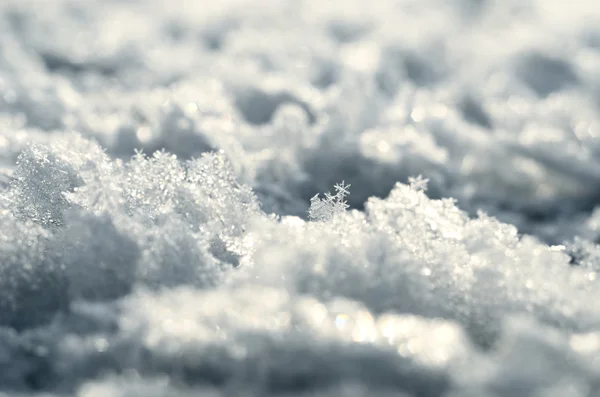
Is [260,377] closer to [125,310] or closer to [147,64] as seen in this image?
[125,310]

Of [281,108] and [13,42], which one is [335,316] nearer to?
[281,108]

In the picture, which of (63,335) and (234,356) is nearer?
(234,356)

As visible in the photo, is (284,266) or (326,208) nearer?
(284,266)

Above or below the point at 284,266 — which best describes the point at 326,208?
above

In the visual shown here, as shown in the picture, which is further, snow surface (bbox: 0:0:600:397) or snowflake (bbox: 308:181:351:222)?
snowflake (bbox: 308:181:351:222)

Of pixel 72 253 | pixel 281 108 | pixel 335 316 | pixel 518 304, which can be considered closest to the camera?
pixel 335 316

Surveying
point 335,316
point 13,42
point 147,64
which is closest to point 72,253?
point 335,316

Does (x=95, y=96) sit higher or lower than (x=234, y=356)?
higher

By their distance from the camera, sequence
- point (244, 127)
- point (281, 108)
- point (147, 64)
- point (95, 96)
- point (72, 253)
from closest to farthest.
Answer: point (72, 253) → point (244, 127) → point (281, 108) → point (95, 96) → point (147, 64)

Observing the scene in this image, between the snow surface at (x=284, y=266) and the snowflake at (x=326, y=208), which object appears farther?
the snowflake at (x=326, y=208)

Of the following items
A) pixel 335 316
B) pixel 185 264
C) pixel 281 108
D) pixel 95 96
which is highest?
pixel 95 96
